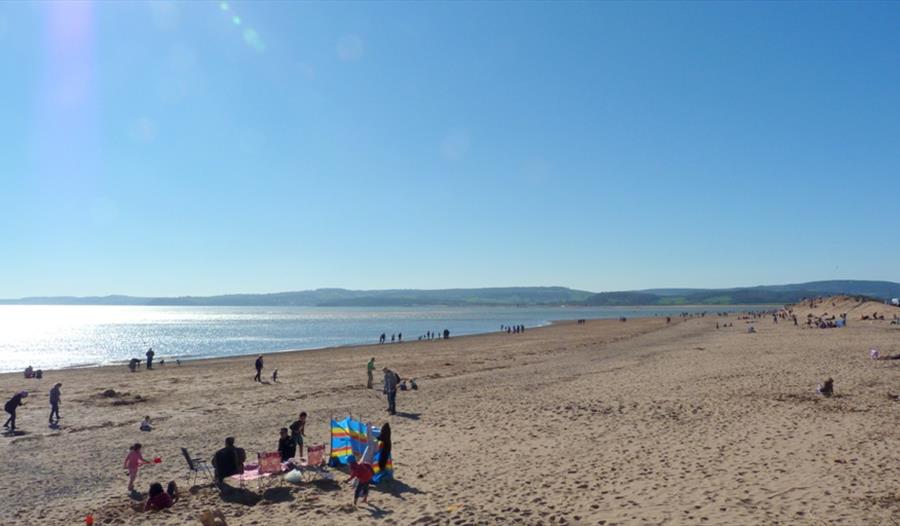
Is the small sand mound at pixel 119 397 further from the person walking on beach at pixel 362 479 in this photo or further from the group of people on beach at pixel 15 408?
the person walking on beach at pixel 362 479

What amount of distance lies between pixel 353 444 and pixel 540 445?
427cm

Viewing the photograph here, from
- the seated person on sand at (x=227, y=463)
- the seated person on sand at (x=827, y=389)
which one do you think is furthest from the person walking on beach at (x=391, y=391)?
the seated person on sand at (x=827, y=389)

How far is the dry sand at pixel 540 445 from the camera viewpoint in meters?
9.47

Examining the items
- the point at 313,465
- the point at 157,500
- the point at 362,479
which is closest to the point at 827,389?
the point at 362,479

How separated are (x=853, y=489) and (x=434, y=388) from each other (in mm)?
15535

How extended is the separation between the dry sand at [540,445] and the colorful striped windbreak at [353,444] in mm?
378

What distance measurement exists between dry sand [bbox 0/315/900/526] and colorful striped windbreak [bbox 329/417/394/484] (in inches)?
14.9

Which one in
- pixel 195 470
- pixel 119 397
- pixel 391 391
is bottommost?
pixel 119 397

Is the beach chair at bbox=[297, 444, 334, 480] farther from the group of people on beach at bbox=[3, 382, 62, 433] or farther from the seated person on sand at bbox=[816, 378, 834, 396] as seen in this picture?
the seated person on sand at bbox=[816, 378, 834, 396]

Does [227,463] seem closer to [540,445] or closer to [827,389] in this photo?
[540,445]

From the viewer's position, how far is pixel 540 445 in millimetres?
13430

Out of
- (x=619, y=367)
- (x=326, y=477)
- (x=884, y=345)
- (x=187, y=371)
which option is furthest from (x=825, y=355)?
(x=187, y=371)

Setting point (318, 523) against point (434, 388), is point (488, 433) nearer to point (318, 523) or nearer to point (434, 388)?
point (318, 523)

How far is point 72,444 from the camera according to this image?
15.6 metres
